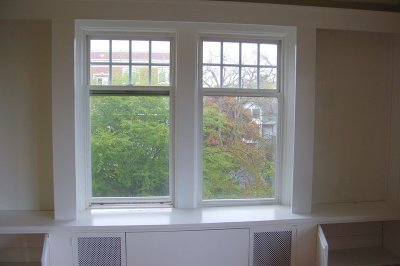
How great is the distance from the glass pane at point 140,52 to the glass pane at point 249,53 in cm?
94

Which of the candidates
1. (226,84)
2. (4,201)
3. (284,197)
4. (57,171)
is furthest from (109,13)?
(284,197)

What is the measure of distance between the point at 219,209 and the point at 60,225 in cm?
137

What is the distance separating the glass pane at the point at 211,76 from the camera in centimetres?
261

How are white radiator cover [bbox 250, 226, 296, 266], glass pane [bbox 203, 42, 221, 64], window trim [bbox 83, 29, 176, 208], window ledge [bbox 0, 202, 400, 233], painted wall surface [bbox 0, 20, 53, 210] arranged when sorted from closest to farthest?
1. window ledge [bbox 0, 202, 400, 233]
2. white radiator cover [bbox 250, 226, 296, 266]
3. painted wall surface [bbox 0, 20, 53, 210]
4. window trim [bbox 83, 29, 176, 208]
5. glass pane [bbox 203, 42, 221, 64]

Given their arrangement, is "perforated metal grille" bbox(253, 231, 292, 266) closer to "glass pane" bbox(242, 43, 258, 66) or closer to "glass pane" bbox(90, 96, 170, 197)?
"glass pane" bbox(90, 96, 170, 197)

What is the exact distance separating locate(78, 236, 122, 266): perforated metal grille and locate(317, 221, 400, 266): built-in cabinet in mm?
1907

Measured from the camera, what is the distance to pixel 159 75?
2574 mm

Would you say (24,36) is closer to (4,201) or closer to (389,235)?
(4,201)

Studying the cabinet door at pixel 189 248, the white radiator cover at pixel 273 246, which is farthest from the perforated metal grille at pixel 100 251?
the white radiator cover at pixel 273 246

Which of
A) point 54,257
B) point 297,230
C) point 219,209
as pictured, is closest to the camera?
point 54,257

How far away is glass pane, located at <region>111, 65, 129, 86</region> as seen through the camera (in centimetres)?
255

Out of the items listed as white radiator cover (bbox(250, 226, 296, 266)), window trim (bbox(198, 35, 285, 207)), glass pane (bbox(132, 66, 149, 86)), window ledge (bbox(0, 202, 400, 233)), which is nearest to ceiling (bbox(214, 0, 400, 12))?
window trim (bbox(198, 35, 285, 207))

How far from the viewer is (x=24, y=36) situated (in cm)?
240

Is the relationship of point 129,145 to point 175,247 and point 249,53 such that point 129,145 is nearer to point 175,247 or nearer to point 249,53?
point 175,247
